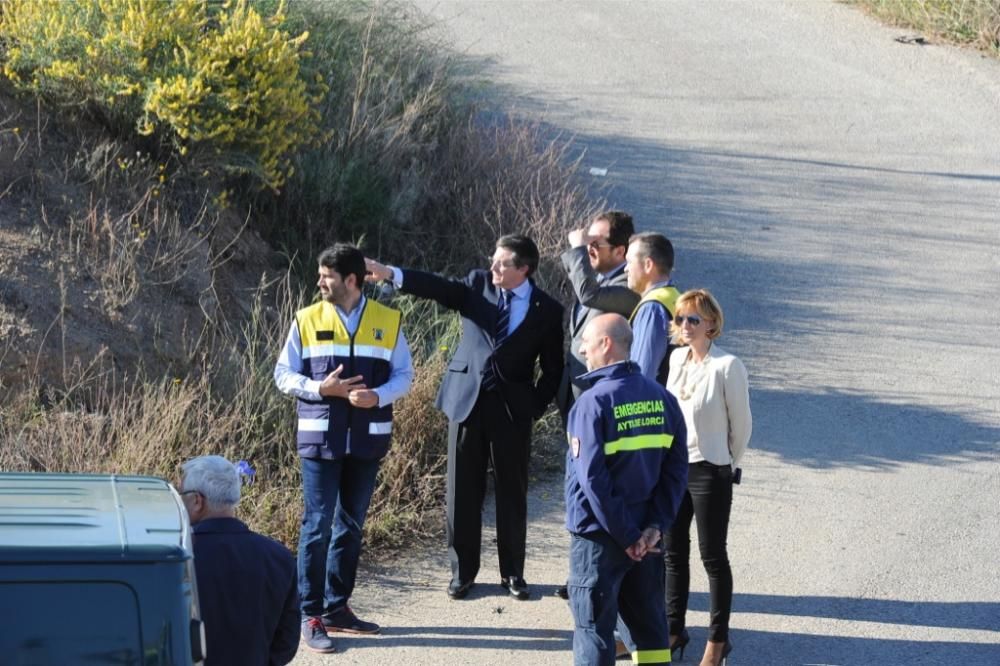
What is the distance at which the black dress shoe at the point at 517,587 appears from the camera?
713cm

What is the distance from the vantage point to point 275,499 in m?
7.52

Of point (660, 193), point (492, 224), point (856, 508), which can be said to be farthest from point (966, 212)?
point (856, 508)

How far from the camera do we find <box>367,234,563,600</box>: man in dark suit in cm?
702

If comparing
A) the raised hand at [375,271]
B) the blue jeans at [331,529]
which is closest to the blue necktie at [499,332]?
the raised hand at [375,271]

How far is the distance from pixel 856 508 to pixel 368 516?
3072mm

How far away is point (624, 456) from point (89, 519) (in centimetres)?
240

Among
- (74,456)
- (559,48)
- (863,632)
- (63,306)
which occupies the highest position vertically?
(559,48)

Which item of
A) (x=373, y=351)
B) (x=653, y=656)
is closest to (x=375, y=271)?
(x=373, y=351)

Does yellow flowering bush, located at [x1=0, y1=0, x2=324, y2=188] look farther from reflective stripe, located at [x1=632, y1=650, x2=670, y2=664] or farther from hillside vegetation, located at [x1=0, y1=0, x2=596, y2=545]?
reflective stripe, located at [x1=632, y1=650, x2=670, y2=664]

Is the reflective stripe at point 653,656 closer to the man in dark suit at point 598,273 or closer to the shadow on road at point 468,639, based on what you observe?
the shadow on road at point 468,639

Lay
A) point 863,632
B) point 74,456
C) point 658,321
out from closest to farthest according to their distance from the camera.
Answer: point 658,321 < point 863,632 < point 74,456

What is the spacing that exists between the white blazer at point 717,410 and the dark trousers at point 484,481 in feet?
3.84

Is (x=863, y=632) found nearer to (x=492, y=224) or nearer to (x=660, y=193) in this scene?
(x=492, y=224)

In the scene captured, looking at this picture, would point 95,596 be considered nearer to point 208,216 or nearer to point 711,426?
point 711,426
